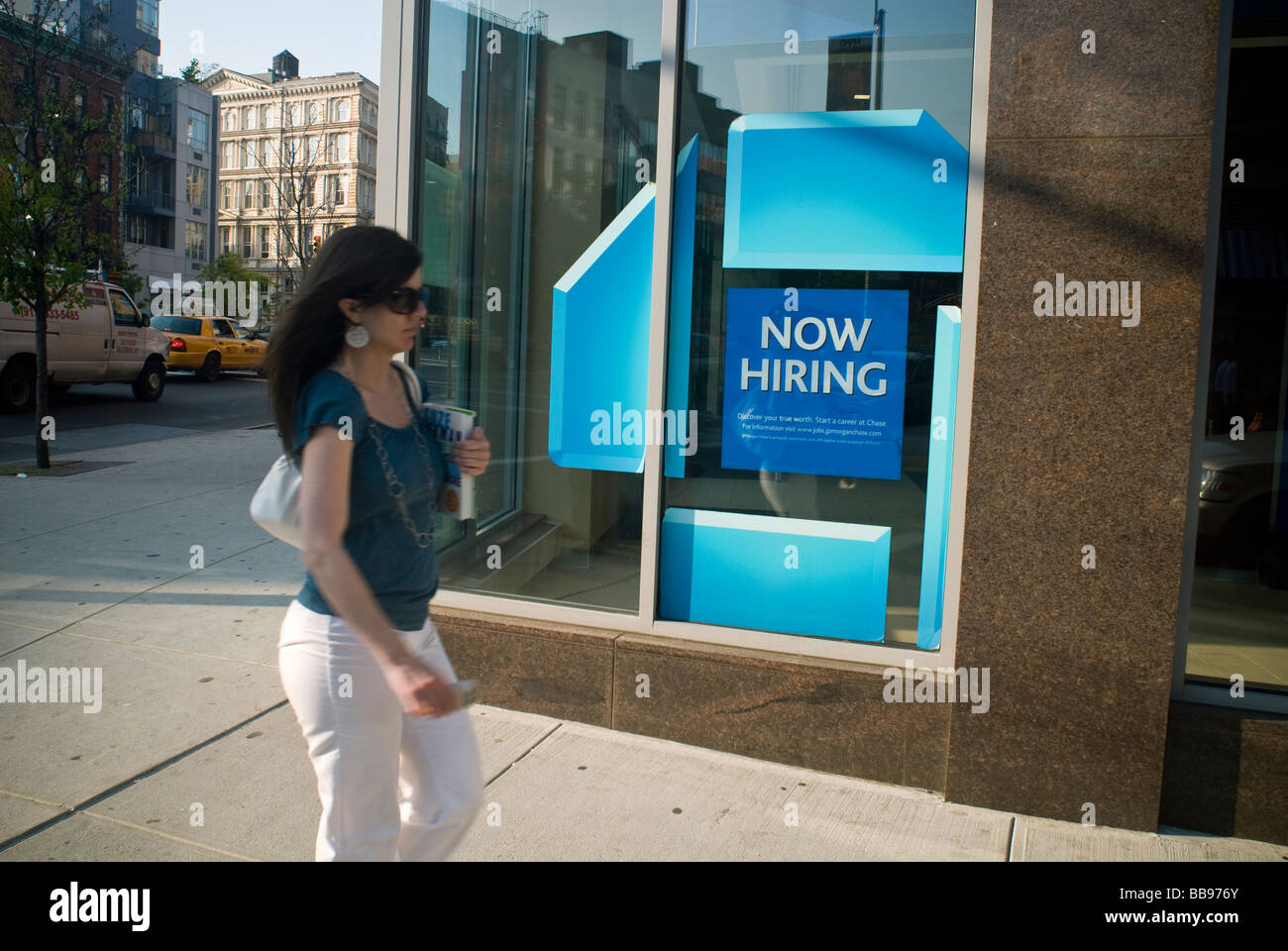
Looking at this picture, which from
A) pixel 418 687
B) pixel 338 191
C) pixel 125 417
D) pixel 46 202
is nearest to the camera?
pixel 418 687

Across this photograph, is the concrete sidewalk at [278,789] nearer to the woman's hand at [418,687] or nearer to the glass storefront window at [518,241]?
→ the glass storefront window at [518,241]

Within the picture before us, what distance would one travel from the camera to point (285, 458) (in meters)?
2.30

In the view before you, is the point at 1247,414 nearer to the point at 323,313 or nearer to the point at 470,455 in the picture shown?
Answer: the point at 470,455

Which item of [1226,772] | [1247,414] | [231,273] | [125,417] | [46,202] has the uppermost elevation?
[231,273]

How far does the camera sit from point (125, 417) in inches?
700

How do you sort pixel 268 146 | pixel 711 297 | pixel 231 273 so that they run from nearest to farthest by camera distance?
pixel 711 297 < pixel 231 273 < pixel 268 146

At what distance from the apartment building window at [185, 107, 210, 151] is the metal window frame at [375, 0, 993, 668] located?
61.1 m

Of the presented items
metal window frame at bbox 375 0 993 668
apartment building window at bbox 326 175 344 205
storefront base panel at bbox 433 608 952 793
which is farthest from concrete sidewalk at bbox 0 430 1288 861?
apartment building window at bbox 326 175 344 205

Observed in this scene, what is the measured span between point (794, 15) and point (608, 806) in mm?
3362

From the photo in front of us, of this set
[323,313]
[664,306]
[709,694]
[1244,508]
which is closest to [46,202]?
[664,306]

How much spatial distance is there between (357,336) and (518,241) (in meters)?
2.88

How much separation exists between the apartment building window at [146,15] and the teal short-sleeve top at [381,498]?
48.0 m

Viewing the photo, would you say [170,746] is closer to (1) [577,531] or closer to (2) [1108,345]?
(1) [577,531]

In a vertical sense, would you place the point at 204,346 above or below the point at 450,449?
above
